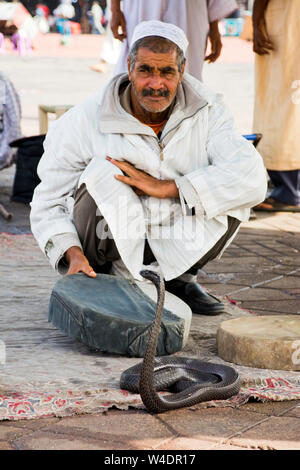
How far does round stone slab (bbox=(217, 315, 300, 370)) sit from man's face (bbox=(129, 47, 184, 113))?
34.0 inches

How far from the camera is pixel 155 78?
3170 mm

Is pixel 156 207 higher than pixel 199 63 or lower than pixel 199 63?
lower

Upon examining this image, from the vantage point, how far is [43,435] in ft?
7.11

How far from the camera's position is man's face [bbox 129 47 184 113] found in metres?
3.16

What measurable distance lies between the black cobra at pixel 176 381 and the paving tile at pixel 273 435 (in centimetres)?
19

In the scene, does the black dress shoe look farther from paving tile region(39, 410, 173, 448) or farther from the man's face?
paving tile region(39, 410, 173, 448)

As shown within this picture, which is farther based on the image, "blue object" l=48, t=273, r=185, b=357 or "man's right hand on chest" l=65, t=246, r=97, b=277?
"man's right hand on chest" l=65, t=246, r=97, b=277

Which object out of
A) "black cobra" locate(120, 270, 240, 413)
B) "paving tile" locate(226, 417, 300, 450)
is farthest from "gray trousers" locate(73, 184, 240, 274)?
"paving tile" locate(226, 417, 300, 450)

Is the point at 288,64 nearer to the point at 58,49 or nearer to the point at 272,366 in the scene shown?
the point at 272,366

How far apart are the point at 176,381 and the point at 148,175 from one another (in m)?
0.99

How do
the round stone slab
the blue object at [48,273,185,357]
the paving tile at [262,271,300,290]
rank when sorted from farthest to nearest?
the paving tile at [262,271,300,290] → the blue object at [48,273,185,357] → the round stone slab

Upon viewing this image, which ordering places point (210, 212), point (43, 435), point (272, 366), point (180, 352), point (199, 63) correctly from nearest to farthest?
point (43, 435) < point (272, 366) < point (180, 352) < point (210, 212) < point (199, 63)
